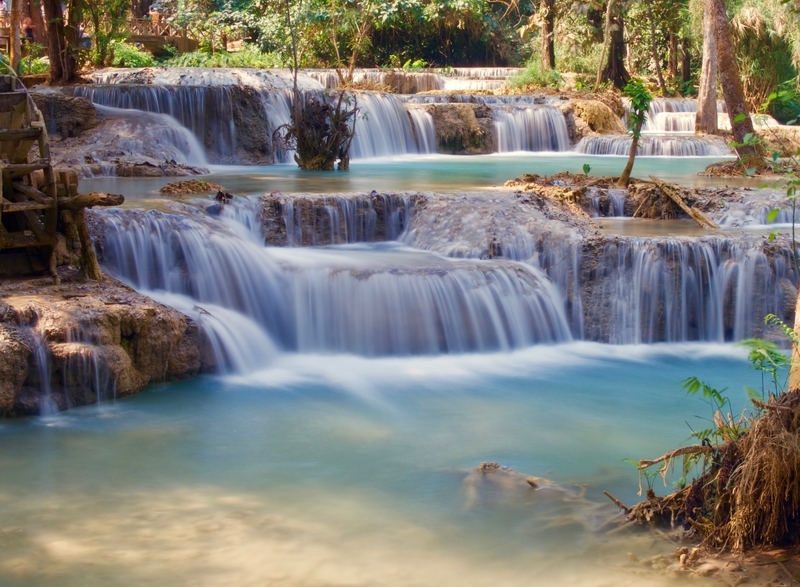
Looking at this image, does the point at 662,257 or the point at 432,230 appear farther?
the point at 432,230

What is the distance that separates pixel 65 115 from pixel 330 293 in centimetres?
929

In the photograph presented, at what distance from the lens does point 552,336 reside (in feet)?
32.5

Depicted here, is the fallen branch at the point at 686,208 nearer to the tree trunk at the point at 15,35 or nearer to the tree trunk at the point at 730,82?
the tree trunk at the point at 730,82

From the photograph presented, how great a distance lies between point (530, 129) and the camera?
2206 cm

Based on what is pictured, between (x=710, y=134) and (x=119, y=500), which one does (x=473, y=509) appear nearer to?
(x=119, y=500)

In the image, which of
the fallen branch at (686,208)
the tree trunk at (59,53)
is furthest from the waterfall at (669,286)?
the tree trunk at (59,53)

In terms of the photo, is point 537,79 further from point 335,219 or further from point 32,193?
point 32,193

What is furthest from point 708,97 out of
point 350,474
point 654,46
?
point 350,474

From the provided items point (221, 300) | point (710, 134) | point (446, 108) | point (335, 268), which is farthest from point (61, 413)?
point (710, 134)

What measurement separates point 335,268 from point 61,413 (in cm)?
322

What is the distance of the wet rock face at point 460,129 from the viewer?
68.9ft

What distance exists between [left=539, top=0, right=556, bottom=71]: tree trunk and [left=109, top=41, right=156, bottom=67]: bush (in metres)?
11.4

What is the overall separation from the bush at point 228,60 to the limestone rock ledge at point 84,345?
21.2 meters

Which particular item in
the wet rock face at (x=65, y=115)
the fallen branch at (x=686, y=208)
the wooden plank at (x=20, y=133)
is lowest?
the fallen branch at (x=686, y=208)
